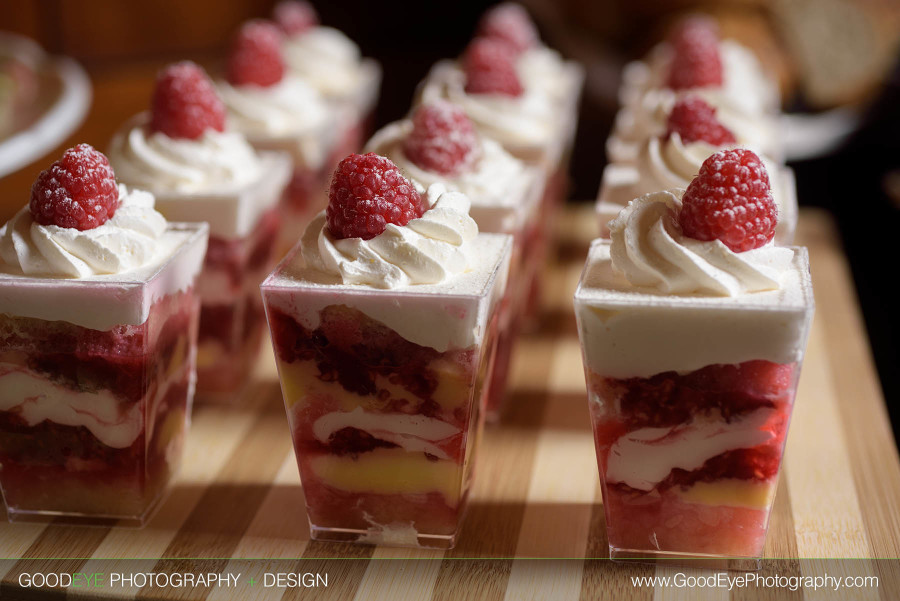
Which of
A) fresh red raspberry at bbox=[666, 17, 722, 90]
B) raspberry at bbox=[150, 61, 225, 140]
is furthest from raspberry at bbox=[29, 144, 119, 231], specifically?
Result: fresh red raspberry at bbox=[666, 17, 722, 90]

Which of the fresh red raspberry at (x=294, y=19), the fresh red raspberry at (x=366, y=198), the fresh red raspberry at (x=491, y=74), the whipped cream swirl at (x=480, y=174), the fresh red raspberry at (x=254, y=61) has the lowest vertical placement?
the fresh red raspberry at (x=294, y=19)

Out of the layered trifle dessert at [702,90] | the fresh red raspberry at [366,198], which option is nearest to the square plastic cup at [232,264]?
the fresh red raspberry at [366,198]

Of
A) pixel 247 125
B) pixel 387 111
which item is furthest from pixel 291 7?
pixel 387 111

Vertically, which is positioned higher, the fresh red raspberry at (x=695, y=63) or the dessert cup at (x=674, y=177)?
the dessert cup at (x=674, y=177)

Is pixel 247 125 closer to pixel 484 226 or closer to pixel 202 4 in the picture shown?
pixel 484 226

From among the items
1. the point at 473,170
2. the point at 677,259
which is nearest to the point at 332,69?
the point at 473,170

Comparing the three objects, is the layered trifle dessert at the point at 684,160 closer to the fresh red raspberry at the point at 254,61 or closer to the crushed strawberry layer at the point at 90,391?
the crushed strawberry layer at the point at 90,391

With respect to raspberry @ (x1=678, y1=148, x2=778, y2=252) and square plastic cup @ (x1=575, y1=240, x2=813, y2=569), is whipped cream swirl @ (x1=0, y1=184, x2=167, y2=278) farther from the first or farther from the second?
raspberry @ (x1=678, y1=148, x2=778, y2=252)
